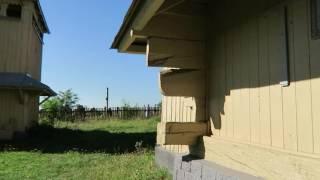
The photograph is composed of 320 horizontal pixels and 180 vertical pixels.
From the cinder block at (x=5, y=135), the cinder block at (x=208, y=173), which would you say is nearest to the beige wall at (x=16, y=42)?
the cinder block at (x=5, y=135)

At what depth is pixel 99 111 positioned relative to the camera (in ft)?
109

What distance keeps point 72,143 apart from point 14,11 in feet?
23.4

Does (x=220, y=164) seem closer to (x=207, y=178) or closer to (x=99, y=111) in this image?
(x=207, y=178)

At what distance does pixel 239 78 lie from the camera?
399cm

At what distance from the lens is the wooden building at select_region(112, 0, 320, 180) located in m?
2.88

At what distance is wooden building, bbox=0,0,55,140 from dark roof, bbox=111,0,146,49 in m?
12.0

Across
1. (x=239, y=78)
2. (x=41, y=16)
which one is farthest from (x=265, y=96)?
(x=41, y=16)

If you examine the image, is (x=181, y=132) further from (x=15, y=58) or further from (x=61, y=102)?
(x=61, y=102)

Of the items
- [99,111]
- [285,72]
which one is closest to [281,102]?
[285,72]

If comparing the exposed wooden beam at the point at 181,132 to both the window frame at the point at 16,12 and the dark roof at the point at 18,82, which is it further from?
the window frame at the point at 16,12

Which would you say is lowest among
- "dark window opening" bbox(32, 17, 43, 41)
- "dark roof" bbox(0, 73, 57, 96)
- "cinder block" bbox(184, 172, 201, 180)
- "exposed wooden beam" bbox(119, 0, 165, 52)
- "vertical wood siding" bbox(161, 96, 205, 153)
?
"cinder block" bbox(184, 172, 201, 180)

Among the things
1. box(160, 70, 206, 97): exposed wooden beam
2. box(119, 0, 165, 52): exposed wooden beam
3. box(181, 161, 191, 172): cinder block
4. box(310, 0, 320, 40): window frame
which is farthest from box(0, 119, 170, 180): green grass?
box(310, 0, 320, 40): window frame

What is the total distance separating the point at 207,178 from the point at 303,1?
2156 mm

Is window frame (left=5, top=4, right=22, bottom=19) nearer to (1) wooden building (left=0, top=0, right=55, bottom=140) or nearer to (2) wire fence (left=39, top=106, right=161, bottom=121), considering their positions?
(1) wooden building (left=0, top=0, right=55, bottom=140)
